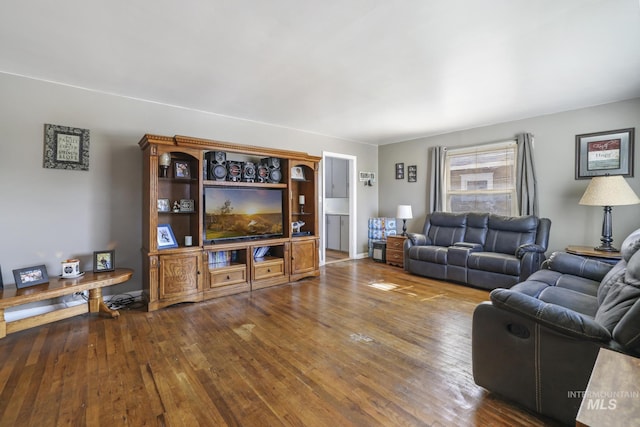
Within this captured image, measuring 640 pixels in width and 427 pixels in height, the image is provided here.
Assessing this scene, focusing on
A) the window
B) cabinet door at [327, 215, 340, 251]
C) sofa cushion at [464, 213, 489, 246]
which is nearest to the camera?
sofa cushion at [464, 213, 489, 246]

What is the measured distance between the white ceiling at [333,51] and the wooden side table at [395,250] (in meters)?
2.50

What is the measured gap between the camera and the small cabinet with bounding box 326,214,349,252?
669cm

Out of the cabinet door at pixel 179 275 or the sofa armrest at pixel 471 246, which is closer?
the cabinet door at pixel 179 275

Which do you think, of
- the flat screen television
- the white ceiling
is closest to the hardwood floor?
the flat screen television

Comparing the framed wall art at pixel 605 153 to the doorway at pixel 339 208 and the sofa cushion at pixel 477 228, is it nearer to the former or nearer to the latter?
the sofa cushion at pixel 477 228

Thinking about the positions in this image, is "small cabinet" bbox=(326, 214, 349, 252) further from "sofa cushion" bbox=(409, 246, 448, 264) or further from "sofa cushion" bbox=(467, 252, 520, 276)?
"sofa cushion" bbox=(467, 252, 520, 276)

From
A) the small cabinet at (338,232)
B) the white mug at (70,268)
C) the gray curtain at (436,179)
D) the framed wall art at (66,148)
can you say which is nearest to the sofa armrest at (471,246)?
the gray curtain at (436,179)

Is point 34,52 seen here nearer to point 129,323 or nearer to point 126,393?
point 129,323

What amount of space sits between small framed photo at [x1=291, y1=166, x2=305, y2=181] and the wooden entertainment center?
0.06 feet

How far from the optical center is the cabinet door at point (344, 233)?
6641mm

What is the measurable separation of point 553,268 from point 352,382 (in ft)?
8.38

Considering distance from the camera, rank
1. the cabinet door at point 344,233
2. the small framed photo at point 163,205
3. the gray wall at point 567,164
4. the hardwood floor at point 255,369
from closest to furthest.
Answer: the hardwood floor at point 255,369, the small framed photo at point 163,205, the gray wall at point 567,164, the cabinet door at point 344,233

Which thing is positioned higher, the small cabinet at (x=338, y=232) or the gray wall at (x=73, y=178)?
the gray wall at (x=73, y=178)

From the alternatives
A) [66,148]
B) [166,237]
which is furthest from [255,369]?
[66,148]
